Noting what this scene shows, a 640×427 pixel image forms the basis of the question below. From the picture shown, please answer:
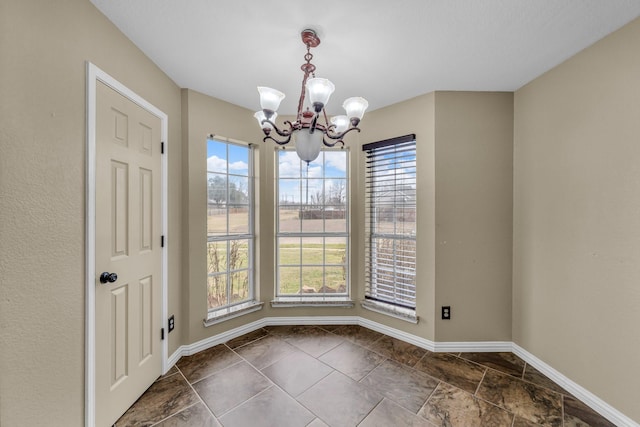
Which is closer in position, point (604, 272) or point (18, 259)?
point (18, 259)

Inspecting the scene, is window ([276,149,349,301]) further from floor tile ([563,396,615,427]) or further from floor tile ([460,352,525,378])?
floor tile ([563,396,615,427])

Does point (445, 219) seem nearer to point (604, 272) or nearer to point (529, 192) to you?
point (529, 192)

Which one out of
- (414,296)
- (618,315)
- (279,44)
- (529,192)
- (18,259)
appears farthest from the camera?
(414,296)

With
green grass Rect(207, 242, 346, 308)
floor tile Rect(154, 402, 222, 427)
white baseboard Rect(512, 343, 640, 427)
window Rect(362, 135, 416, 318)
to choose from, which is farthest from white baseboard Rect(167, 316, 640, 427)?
floor tile Rect(154, 402, 222, 427)

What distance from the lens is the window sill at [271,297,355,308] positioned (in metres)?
2.87

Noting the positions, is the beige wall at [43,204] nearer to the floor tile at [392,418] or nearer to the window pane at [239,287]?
the window pane at [239,287]

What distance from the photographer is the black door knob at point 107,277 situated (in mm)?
1485

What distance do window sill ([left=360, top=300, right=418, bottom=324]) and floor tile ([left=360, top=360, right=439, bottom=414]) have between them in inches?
18.9

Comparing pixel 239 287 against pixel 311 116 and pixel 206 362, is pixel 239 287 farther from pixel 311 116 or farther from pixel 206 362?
pixel 311 116

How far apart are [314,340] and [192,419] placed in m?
1.21

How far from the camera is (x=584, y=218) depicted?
178 cm

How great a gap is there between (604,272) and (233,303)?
304 centimetres

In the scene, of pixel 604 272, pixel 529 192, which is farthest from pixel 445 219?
pixel 604 272

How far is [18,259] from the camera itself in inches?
42.0
